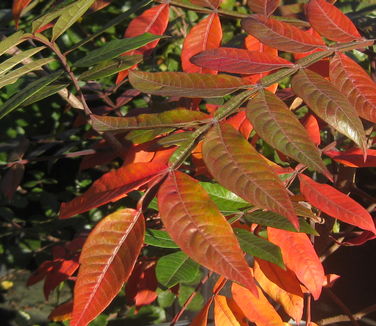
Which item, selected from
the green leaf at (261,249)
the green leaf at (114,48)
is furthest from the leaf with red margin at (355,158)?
the green leaf at (114,48)

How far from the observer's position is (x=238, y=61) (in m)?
0.69

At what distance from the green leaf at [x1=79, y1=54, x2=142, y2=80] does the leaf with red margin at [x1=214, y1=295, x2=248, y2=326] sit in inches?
14.7

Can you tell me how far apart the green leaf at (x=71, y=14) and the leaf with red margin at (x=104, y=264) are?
0.35 meters

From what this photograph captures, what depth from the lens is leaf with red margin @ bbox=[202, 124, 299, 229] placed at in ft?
1.58

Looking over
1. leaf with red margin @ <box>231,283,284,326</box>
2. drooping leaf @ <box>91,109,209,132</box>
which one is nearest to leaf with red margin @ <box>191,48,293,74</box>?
drooping leaf @ <box>91,109,209,132</box>

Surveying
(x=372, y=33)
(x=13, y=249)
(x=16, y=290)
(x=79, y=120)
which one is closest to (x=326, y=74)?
(x=372, y=33)

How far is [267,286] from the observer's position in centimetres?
79

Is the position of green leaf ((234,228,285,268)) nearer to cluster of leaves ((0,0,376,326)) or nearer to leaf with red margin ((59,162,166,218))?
cluster of leaves ((0,0,376,326))

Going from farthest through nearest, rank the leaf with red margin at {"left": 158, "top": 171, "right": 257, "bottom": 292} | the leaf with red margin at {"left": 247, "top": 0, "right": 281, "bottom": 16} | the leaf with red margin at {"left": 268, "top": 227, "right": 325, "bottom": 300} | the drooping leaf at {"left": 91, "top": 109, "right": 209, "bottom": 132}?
the leaf with red margin at {"left": 247, "top": 0, "right": 281, "bottom": 16} → the leaf with red margin at {"left": 268, "top": 227, "right": 325, "bottom": 300} → the drooping leaf at {"left": 91, "top": 109, "right": 209, "bottom": 132} → the leaf with red margin at {"left": 158, "top": 171, "right": 257, "bottom": 292}

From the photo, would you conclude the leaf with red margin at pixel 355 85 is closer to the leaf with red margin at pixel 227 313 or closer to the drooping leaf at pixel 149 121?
the drooping leaf at pixel 149 121

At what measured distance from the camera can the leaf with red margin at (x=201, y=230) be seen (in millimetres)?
470

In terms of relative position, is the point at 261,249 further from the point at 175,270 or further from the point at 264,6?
the point at 264,6

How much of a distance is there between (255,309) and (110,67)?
421 mm

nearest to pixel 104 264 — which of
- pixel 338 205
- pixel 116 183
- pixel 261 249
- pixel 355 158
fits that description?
pixel 116 183
